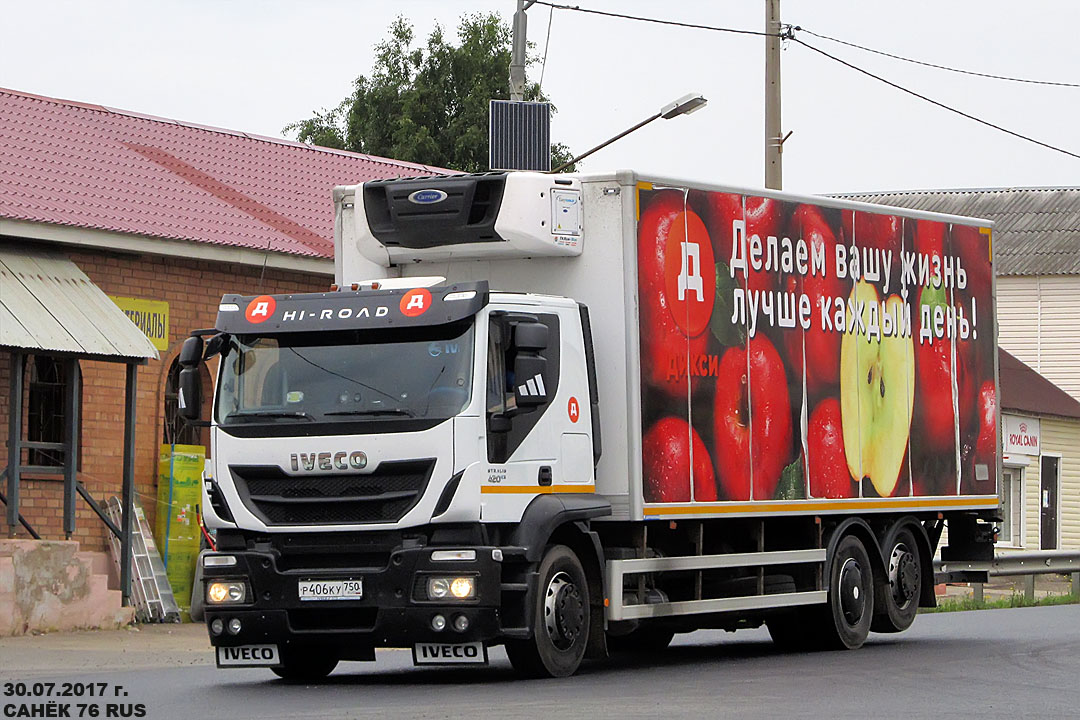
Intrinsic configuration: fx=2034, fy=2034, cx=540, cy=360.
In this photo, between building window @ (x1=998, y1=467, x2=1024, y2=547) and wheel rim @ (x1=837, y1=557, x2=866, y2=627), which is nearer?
wheel rim @ (x1=837, y1=557, x2=866, y2=627)

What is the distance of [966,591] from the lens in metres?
31.3

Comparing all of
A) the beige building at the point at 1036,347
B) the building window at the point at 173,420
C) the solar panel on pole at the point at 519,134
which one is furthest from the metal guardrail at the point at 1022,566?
the beige building at the point at 1036,347

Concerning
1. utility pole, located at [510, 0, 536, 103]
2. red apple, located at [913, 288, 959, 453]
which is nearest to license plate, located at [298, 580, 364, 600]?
red apple, located at [913, 288, 959, 453]

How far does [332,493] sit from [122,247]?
9.03 metres

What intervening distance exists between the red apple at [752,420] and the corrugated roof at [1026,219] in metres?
35.2

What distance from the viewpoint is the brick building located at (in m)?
21.4

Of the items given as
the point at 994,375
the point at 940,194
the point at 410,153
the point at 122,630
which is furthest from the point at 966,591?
the point at 940,194

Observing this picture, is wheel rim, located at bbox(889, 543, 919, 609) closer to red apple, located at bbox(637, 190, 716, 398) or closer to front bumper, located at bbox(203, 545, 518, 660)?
red apple, located at bbox(637, 190, 716, 398)

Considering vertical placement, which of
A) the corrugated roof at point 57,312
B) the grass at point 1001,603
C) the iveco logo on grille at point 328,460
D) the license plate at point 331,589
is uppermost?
Answer: the corrugated roof at point 57,312

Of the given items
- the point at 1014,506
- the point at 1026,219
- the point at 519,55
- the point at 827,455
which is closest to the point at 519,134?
the point at 519,55

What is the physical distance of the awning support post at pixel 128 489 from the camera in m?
21.3

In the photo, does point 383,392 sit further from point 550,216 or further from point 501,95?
point 501,95

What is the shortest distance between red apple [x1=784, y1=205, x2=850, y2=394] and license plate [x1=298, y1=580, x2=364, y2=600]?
15.1 feet

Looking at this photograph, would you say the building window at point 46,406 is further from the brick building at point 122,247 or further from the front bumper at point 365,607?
the front bumper at point 365,607
